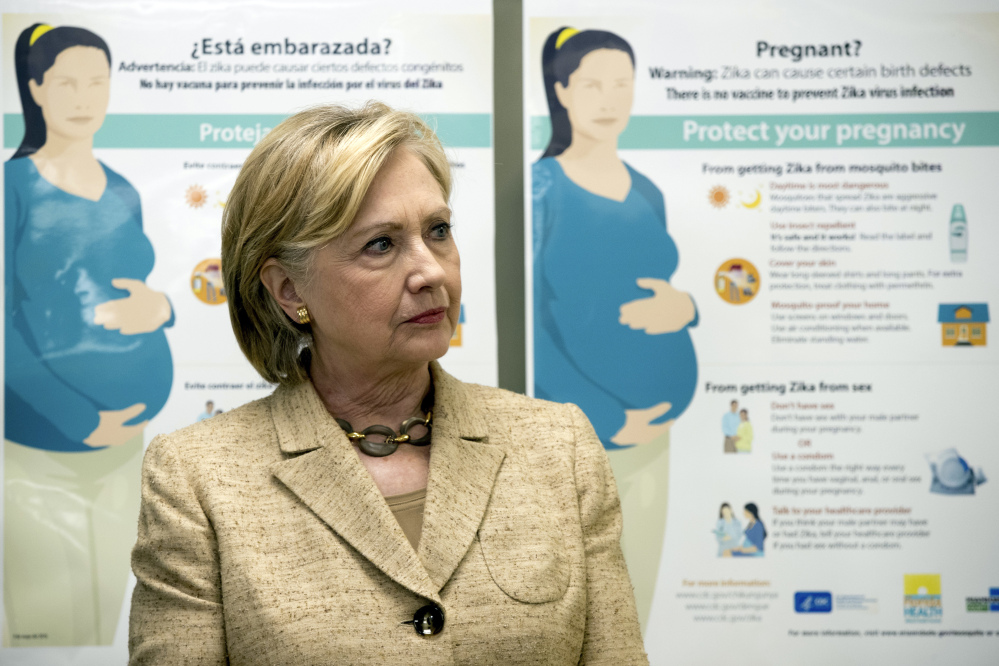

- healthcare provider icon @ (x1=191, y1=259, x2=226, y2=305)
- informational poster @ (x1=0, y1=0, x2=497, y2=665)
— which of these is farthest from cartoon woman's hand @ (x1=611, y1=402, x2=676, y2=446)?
healthcare provider icon @ (x1=191, y1=259, x2=226, y2=305)

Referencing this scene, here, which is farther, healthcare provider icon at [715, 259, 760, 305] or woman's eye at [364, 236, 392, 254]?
healthcare provider icon at [715, 259, 760, 305]

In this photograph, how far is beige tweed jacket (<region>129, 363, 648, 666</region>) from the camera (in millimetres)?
1229

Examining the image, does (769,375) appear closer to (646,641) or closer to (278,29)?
(646,641)

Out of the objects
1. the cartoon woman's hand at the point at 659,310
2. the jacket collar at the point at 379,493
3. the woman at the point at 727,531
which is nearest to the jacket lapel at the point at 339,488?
the jacket collar at the point at 379,493

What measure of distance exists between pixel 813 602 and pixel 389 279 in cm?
150

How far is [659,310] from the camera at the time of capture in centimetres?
214

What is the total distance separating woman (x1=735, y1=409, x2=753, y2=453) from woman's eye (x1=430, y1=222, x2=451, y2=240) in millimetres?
1076

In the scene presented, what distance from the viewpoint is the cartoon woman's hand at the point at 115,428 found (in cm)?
Answer: 213

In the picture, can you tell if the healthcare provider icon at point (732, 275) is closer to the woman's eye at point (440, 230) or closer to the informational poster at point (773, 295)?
the informational poster at point (773, 295)

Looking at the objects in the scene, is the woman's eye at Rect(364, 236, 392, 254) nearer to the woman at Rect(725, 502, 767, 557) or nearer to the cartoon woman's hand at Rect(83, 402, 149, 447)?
the cartoon woman's hand at Rect(83, 402, 149, 447)

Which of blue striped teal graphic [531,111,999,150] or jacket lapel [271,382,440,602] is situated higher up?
blue striped teal graphic [531,111,999,150]

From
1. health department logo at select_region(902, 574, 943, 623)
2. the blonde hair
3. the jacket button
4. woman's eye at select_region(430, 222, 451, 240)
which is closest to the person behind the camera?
the jacket button

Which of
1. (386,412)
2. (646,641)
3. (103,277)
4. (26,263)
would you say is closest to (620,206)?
(386,412)

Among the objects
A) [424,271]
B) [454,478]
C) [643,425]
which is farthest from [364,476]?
[643,425]
